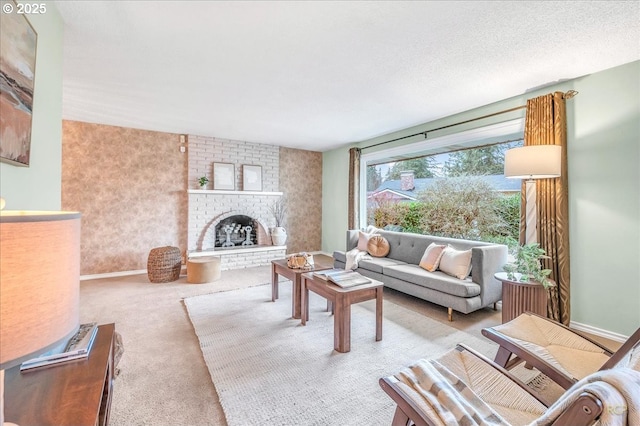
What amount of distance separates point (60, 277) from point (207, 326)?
7.95 ft

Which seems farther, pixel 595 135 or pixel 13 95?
pixel 595 135

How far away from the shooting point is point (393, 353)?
229cm

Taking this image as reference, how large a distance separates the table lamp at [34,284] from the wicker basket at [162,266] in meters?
4.07

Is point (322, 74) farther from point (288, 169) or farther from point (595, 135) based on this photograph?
point (288, 169)

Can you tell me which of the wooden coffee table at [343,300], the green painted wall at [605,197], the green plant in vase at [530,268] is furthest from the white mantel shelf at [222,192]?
the green painted wall at [605,197]

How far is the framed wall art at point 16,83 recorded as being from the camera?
48.5 inches

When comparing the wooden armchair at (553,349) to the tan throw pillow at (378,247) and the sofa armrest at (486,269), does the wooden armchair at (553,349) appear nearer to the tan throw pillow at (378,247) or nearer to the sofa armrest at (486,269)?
A: the sofa armrest at (486,269)

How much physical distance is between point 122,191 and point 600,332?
644 centimetres

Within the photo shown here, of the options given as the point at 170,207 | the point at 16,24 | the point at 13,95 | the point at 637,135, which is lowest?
the point at 170,207

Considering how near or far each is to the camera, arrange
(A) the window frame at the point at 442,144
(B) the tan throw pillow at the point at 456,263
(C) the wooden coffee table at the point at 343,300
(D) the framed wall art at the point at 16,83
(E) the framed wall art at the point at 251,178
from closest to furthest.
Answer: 1. (D) the framed wall art at the point at 16,83
2. (C) the wooden coffee table at the point at 343,300
3. (B) the tan throw pillow at the point at 456,263
4. (A) the window frame at the point at 442,144
5. (E) the framed wall art at the point at 251,178

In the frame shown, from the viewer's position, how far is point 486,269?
9.87 feet

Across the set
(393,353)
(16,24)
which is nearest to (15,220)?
(16,24)

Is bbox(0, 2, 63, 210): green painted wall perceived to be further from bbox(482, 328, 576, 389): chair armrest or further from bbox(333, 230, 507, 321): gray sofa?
bbox(333, 230, 507, 321): gray sofa

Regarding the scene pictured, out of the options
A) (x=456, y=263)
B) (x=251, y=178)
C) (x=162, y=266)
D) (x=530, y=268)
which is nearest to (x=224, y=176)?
(x=251, y=178)
